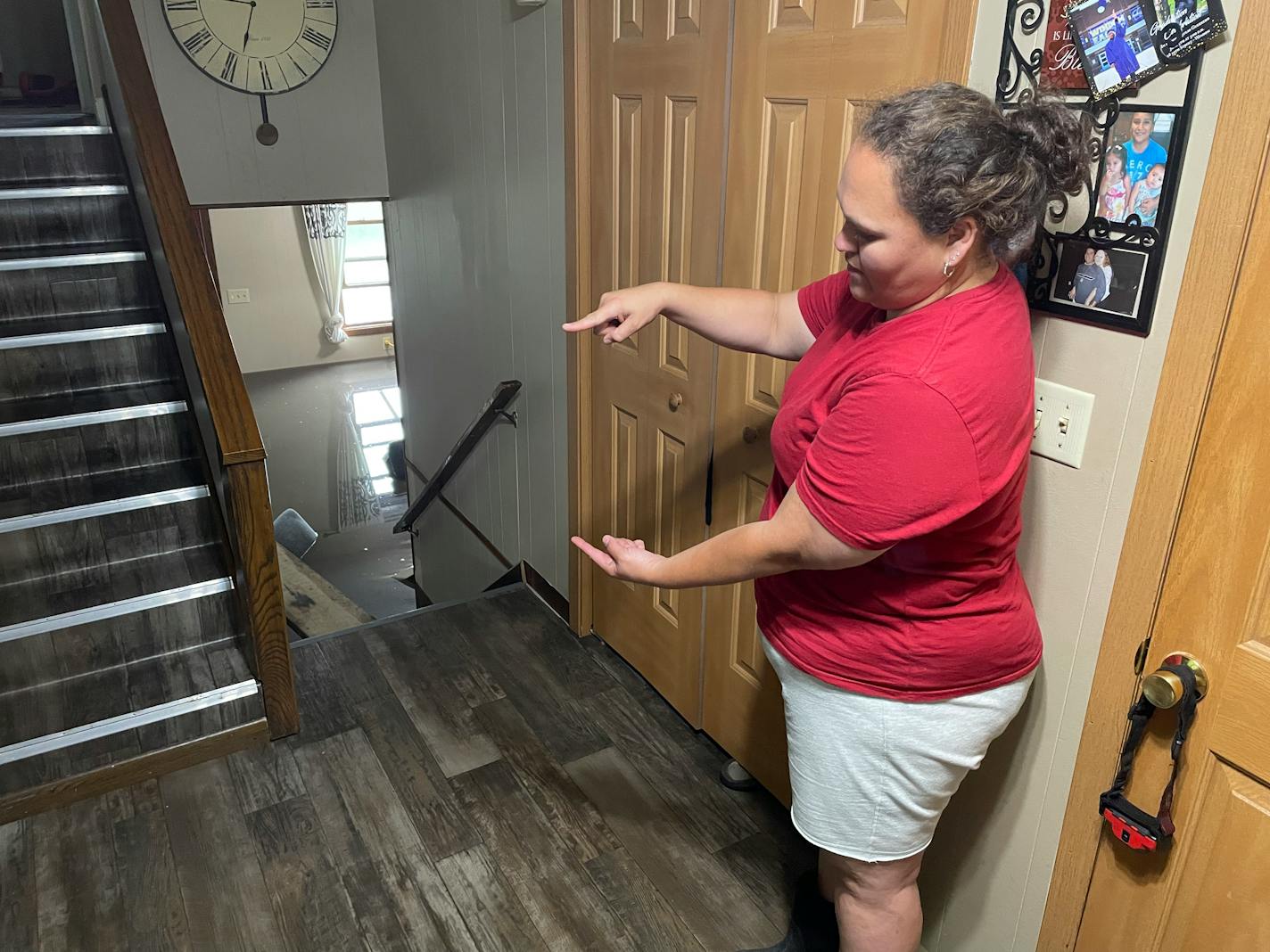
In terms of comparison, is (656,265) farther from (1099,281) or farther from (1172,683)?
(1172,683)

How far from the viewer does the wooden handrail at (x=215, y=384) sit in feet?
6.87

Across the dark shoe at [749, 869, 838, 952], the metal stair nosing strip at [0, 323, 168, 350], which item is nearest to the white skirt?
the dark shoe at [749, 869, 838, 952]

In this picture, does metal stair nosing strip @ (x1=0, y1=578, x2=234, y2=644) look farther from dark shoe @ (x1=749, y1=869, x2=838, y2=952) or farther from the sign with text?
the sign with text

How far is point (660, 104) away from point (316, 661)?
1769mm

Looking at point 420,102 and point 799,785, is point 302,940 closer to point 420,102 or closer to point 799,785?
point 799,785

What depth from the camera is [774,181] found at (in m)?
1.79

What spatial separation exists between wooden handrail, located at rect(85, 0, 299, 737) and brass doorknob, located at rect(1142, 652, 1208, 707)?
5.48 ft

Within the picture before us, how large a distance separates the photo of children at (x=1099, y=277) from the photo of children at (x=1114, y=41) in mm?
195

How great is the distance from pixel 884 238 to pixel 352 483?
7.35 metres

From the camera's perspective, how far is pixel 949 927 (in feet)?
5.54

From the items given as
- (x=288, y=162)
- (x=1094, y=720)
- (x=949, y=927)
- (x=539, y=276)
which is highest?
(x=288, y=162)

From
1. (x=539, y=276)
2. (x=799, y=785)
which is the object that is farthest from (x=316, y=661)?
(x=799, y=785)

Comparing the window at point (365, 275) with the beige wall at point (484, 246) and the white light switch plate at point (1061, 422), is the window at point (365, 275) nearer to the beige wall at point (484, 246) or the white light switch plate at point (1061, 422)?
the beige wall at point (484, 246)

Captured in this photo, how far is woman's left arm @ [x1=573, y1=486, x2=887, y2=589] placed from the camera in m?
1.09
